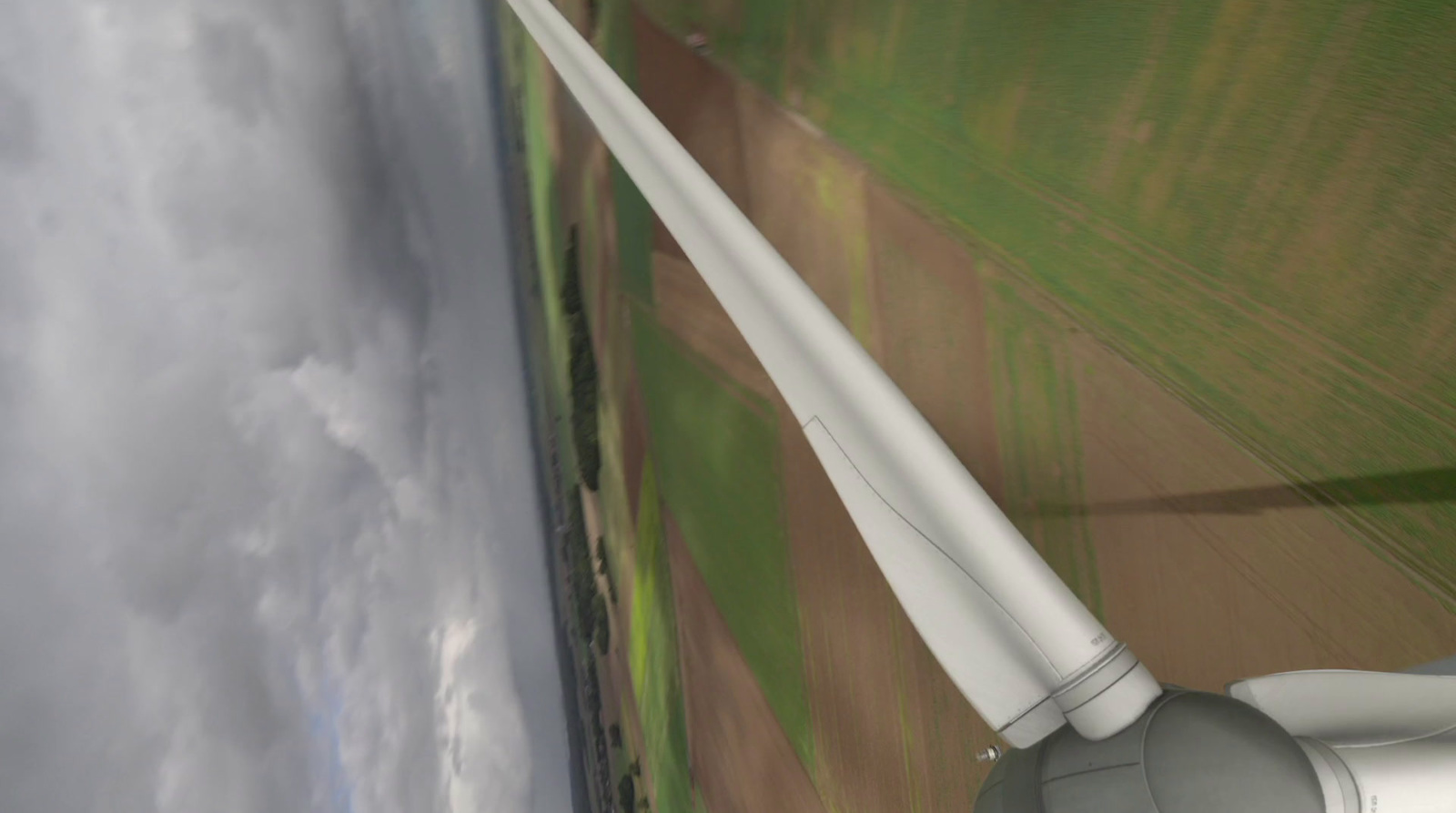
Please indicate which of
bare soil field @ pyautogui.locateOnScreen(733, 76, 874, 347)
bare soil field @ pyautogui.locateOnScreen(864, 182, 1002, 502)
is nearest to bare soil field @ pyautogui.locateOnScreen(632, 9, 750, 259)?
bare soil field @ pyautogui.locateOnScreen(733, 76, 874, 347)

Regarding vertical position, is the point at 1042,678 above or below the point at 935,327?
above

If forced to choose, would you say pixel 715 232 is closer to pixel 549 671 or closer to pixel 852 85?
pixel 852 85

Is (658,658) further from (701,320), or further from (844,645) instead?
(844,645)

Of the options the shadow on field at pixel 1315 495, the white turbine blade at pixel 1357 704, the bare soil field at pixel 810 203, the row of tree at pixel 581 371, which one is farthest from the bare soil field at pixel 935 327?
the row of tree at pixel 581 371

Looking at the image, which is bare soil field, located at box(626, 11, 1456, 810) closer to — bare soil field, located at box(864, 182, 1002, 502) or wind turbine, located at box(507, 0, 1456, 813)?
bare soil field, located at box(864, 182, 1002, 502)

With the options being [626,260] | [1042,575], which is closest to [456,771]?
[626,260]

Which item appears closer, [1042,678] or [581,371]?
[1042,678]

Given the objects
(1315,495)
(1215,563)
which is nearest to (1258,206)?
(1315,495)
